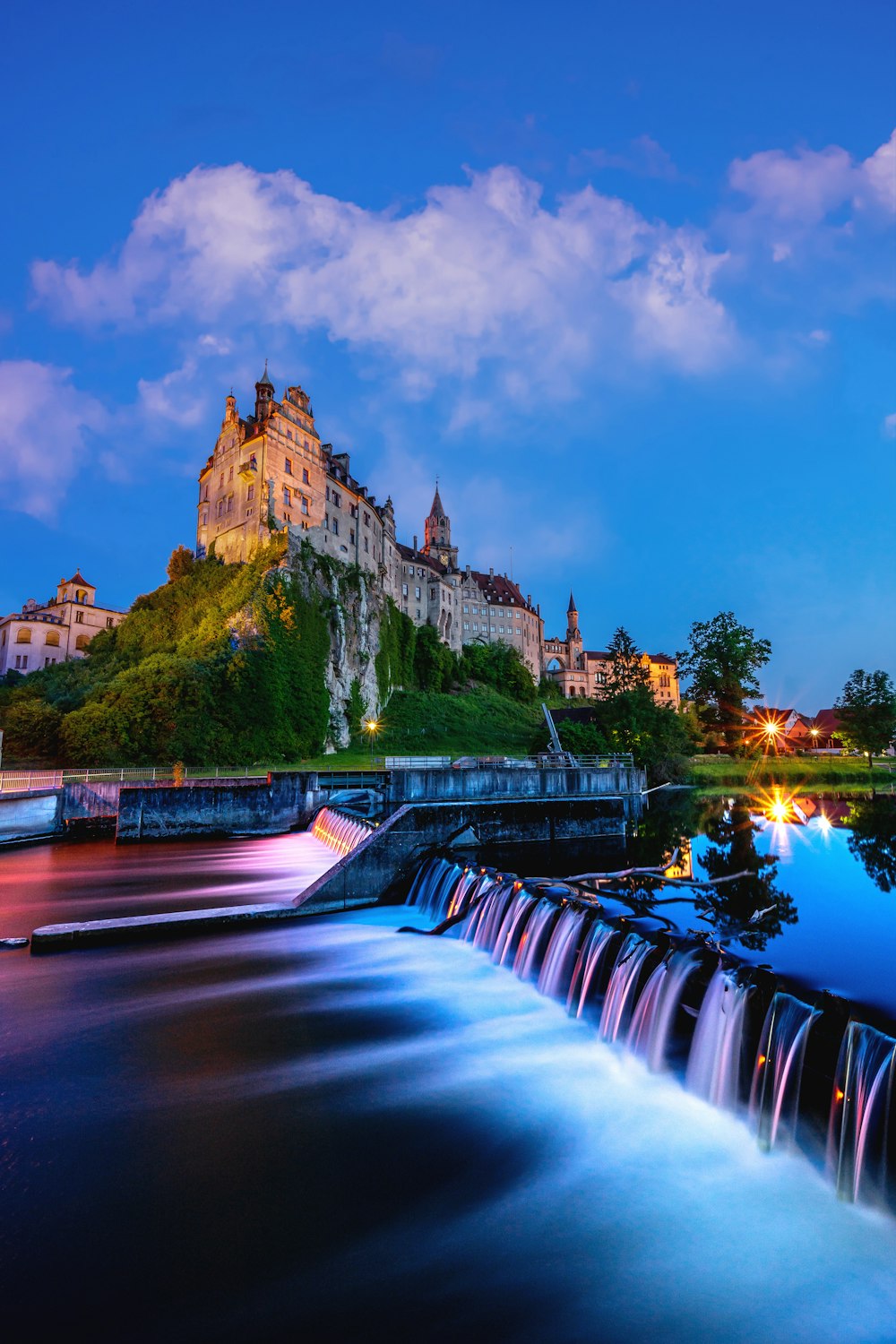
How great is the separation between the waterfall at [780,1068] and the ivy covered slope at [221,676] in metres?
38.6

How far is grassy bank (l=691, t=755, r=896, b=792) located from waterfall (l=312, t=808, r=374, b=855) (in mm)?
38735

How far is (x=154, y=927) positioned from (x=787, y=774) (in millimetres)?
60586

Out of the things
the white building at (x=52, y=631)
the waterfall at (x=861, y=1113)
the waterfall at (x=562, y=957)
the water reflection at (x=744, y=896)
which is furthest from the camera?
the white building at (x=52, y=631)

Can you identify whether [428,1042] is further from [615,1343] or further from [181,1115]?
[615,1343]

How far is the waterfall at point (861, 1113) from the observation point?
4633 millimetres

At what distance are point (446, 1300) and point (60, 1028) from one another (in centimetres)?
651

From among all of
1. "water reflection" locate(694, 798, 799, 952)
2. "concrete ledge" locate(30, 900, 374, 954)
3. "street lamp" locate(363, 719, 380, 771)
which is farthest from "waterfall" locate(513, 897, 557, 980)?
"street lamp" locate(363, 719, 380, 771)

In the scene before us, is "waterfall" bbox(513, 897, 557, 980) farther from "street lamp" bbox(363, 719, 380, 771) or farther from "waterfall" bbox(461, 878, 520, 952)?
"street lamp" bbox(363, 719, 380, 771)

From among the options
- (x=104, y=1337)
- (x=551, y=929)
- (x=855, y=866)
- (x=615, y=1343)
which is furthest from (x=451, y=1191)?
(x=855, y=866)

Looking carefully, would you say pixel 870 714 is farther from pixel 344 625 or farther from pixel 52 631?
pixel 52 631

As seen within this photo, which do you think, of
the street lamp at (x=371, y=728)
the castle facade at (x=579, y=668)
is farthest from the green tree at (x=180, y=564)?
the castle facade at (x=579, y=668)

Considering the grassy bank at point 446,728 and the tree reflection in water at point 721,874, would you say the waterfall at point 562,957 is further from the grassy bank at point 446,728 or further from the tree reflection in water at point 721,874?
the grassy bank at point 446,728

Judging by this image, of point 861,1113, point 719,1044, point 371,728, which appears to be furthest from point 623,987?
point 371,728

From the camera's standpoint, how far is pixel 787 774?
58312mm
